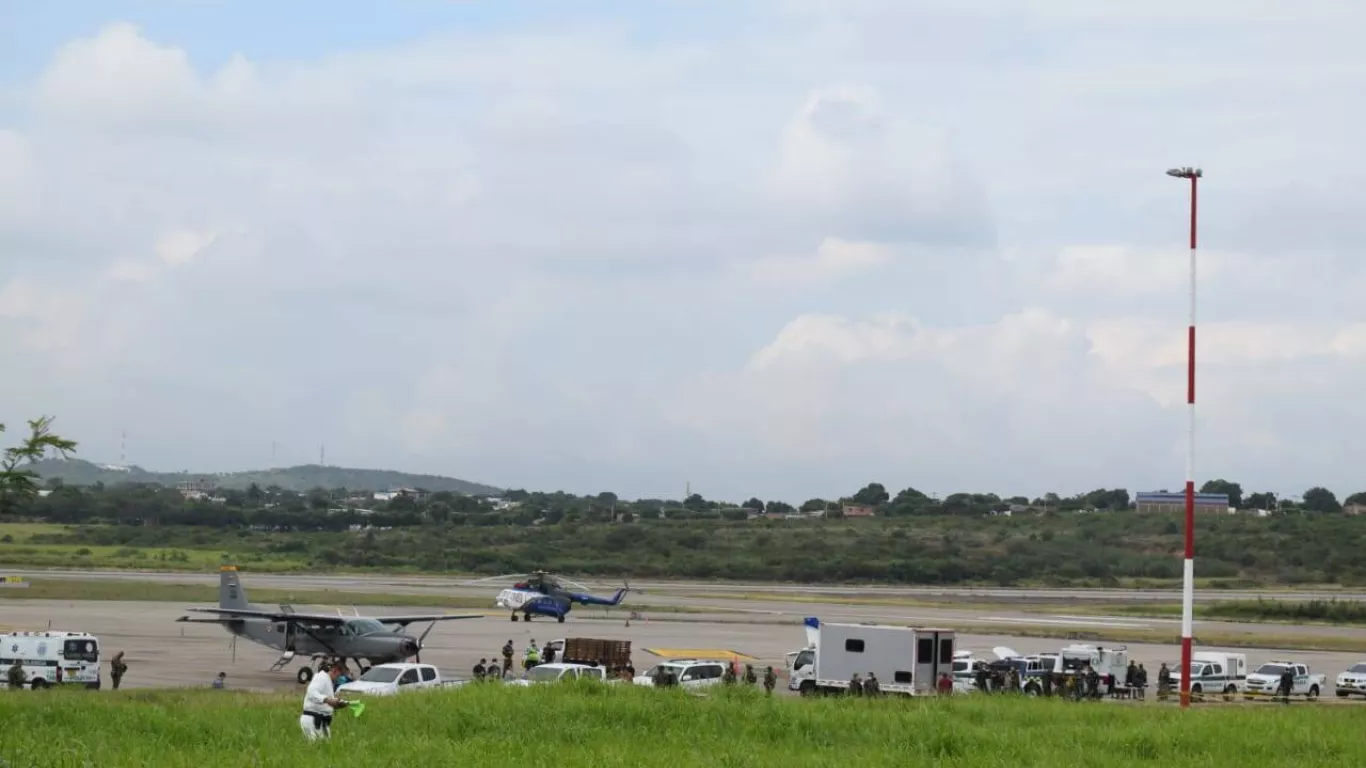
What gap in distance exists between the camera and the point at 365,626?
148ft

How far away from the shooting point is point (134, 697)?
32.0 m

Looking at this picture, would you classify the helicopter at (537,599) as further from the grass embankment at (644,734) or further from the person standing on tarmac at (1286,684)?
the grass embankment at (644,734)

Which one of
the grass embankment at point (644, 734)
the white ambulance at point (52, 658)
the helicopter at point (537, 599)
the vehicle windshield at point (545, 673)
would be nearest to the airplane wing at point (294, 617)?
the white ambulance at point (52, 658)

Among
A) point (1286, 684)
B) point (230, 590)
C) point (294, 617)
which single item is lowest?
point (1286, 684)

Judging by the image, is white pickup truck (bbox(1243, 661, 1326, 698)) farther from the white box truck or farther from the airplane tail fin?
the airplane tail fin

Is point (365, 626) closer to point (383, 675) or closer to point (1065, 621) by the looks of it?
point (383, 675)

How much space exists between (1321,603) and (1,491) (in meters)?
74.0

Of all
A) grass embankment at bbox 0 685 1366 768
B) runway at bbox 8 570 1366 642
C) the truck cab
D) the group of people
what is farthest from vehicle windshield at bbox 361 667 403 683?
runway at bbox 8 570 1366 642

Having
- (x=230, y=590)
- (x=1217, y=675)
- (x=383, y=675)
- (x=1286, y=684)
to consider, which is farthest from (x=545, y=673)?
(x=1217, y=675)

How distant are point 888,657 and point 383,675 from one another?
504 inches

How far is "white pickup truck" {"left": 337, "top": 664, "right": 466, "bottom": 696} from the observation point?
31594 mm

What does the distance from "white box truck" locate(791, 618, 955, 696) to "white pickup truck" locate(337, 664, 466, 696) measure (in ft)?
33.6

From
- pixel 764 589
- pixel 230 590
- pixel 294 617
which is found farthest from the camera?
pixel 764 589

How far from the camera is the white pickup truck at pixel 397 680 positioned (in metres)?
31.6
